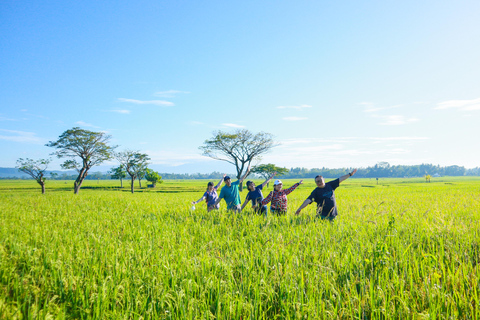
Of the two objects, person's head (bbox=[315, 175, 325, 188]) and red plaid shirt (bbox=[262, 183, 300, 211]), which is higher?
person's head (bbox=[315, 175, 325, 188])

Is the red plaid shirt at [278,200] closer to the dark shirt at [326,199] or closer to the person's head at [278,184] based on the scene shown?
the person's head at [278,184]

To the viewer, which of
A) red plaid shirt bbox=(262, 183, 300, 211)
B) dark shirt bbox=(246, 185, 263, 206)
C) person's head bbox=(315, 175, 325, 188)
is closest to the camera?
person's head bbox=(315, 175, 325, 188)

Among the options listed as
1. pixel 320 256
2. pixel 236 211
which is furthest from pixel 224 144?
pixel 320 256

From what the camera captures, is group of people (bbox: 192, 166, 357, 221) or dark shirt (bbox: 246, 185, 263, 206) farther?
dark shirt (bbox: 246, 185, 263, 206)

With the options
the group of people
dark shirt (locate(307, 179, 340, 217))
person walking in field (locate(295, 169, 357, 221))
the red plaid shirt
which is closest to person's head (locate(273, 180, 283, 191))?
the group of people

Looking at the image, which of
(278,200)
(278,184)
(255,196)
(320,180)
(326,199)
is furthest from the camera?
(255,196)

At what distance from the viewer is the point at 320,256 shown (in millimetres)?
4453

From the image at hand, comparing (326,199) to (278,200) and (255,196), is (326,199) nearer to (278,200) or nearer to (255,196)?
(278,200)

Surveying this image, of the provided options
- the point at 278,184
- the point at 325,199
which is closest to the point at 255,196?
the point at 278,184

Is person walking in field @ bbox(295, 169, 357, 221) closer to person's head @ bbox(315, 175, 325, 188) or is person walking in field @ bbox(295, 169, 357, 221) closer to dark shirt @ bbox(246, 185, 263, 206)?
person's head @ bbox(315, 175, 325, 188)

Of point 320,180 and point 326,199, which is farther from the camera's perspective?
point 326,199

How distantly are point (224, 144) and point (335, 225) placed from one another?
54.8 m

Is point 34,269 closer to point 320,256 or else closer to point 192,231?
point 192,231

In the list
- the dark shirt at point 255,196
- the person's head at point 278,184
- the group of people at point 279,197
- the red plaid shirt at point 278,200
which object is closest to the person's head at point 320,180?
the group of people at point 279,197
